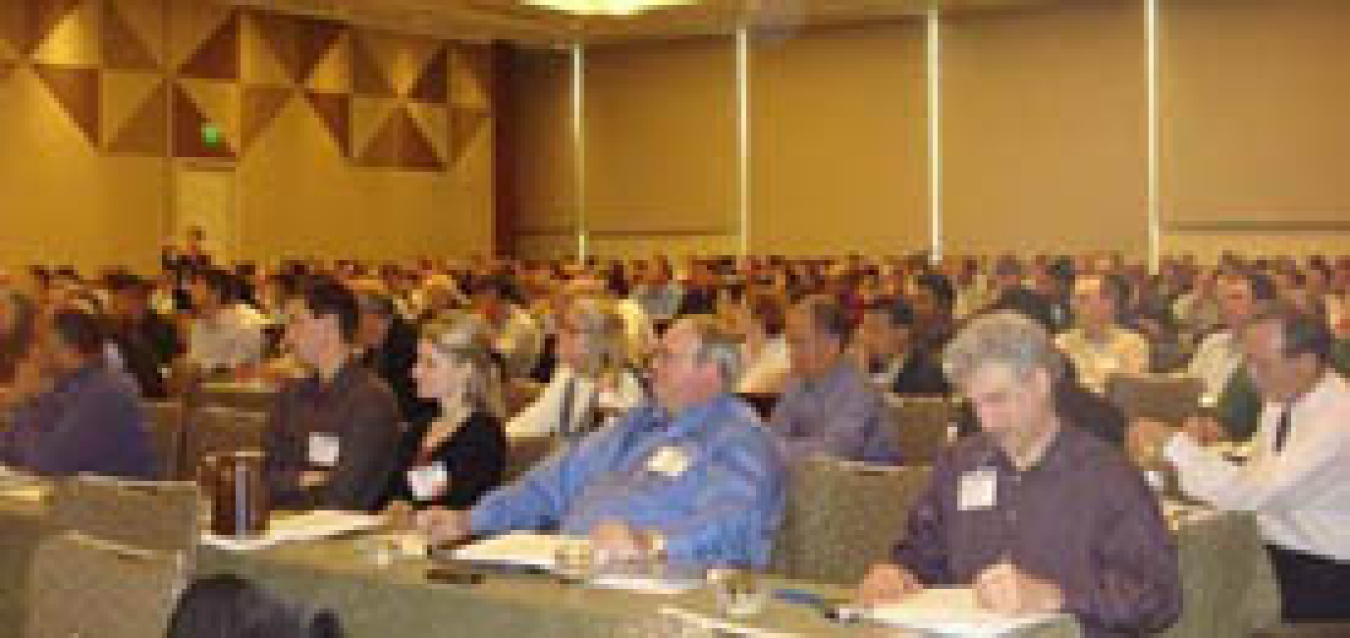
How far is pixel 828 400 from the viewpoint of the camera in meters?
5.32

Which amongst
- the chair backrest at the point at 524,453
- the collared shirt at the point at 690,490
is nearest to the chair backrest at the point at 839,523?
the collared shirt at the point at 690,490

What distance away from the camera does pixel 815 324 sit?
5.42 metres

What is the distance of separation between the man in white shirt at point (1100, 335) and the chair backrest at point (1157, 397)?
2.02m

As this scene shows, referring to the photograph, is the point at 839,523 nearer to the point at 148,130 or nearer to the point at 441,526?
the point at 441,526

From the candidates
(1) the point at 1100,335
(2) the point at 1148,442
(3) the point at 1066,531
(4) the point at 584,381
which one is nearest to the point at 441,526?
(3) the point at 1066,531

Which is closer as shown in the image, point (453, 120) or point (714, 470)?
point (714, 470)

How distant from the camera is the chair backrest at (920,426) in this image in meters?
5.40

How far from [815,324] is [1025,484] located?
2.48m

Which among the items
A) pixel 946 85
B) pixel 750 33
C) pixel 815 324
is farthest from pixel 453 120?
pixel 815 324

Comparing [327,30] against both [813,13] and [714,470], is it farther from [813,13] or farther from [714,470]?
[714,470]

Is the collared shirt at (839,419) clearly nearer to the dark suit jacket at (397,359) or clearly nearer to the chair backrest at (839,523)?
the chair backrest at (839,523)

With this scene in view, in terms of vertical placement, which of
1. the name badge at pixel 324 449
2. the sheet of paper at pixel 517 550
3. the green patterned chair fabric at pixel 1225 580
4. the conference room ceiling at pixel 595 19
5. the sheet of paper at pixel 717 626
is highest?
the conference room ceiling at pixel 595 19

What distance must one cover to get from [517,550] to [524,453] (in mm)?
1073

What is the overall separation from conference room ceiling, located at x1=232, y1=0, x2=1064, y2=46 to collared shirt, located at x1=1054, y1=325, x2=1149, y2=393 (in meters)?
8.09
